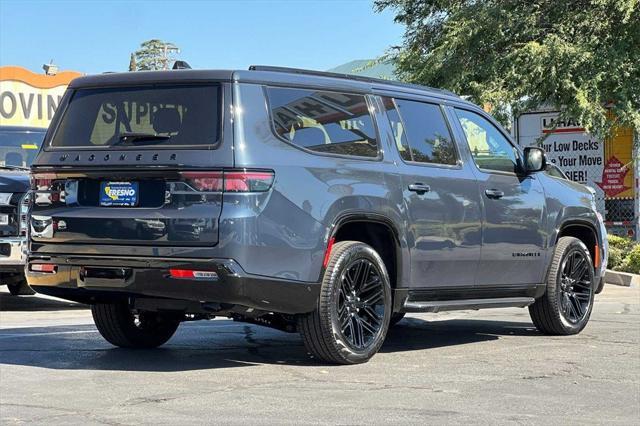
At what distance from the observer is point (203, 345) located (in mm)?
7984

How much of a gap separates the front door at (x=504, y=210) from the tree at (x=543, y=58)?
8609mm

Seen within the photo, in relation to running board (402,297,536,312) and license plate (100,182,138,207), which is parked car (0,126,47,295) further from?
running board (402,297,536,312)

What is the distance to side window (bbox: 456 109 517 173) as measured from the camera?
26.9 ft

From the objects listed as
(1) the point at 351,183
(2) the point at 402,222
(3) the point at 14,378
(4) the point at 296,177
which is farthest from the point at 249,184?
(3) the point at 14,378

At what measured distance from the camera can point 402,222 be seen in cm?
722

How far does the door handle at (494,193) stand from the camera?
8023 millimetres

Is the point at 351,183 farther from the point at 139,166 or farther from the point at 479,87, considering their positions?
the point at 479,87

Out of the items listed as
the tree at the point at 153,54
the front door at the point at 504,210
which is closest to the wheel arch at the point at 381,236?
the front door at the point at 504,210

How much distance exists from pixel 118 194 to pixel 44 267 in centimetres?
77

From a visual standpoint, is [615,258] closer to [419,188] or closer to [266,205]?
[419,188]

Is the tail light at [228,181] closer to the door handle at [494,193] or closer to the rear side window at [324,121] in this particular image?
the rear side window at [324,121]

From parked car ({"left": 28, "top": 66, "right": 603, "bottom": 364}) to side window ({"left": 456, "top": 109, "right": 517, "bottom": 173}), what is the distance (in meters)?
0.10

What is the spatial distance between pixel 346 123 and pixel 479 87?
11.4m

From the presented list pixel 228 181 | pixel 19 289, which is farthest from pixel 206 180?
pixel 19 289
